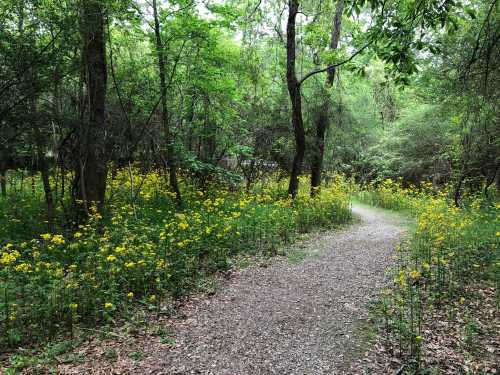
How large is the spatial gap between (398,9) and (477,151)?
29.3 feet

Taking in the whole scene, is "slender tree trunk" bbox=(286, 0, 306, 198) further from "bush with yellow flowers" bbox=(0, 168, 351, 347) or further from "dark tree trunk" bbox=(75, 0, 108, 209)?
"dark tree trunk" bbox=(75, 0, 108, 209)

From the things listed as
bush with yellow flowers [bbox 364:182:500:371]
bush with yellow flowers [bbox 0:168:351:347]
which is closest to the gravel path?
bush with yellow flowers [bbox 364:182:500:371]

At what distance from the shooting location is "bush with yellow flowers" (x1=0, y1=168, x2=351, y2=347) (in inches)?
168

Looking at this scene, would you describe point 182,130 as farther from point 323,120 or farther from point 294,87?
point 323,120

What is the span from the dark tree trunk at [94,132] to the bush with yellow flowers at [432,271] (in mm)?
6574

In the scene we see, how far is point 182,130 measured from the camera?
Result: 39.8 ft

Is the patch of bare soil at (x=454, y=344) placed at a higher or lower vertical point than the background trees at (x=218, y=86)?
lower

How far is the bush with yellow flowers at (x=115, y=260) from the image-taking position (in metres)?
4.27

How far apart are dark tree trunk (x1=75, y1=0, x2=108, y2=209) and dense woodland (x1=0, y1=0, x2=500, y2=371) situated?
0.12 ft

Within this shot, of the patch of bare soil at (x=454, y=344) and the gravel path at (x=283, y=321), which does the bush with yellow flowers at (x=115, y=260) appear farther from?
the patch of bare soil at (x=454, y=344)

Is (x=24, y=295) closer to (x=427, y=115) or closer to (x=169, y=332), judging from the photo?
(x=169, y=332)

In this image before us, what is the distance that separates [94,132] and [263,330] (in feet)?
20.5

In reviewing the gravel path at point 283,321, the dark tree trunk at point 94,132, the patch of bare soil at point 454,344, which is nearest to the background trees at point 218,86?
the dark tree trunk at point 94,132

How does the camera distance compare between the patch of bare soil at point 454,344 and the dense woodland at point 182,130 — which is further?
the dense woodland at point 182,130
